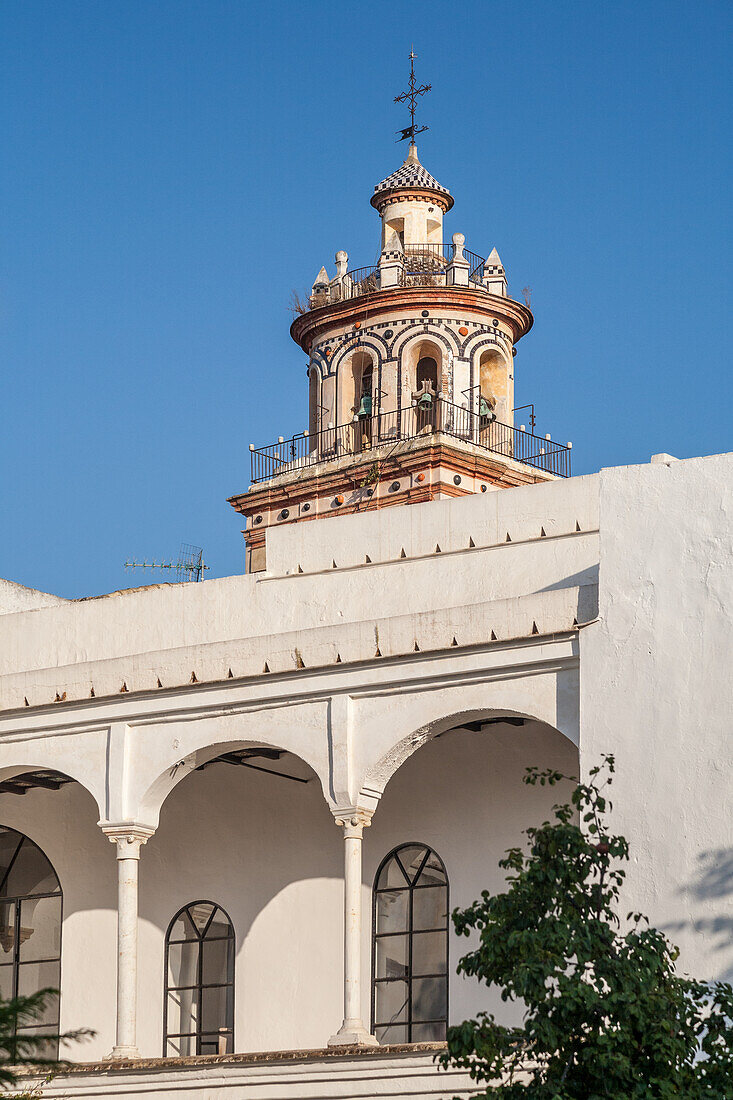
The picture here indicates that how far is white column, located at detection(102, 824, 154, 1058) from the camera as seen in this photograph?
59.3 ft

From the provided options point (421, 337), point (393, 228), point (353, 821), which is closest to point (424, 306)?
point (421, 337)

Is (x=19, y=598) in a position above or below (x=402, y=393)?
below

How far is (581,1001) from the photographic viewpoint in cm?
1161

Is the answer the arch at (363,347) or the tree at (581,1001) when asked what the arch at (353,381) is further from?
the tree at (581,1001)

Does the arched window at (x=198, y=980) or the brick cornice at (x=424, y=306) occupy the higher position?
the brick cornice at (x=424, y=306)

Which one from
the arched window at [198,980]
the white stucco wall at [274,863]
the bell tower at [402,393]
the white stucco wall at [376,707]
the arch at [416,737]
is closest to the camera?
the white stucco wall at [376,707]

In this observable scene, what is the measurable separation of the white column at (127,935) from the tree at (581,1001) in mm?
6502

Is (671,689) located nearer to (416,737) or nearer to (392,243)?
(416,737)

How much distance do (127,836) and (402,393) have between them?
18.5 metres

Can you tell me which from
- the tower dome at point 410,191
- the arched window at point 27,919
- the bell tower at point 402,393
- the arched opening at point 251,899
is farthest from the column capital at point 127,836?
the tower dome at point 410,191

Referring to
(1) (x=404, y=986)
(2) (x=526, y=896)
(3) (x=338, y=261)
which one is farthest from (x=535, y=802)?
(3) (x=338, y=261)

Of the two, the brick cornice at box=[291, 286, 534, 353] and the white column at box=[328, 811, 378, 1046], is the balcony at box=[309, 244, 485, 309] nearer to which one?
the brick cornice at box=[291, 286, 534, 353]

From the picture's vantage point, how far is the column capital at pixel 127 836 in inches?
734

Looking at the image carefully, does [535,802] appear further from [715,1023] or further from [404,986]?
[715,1023]
